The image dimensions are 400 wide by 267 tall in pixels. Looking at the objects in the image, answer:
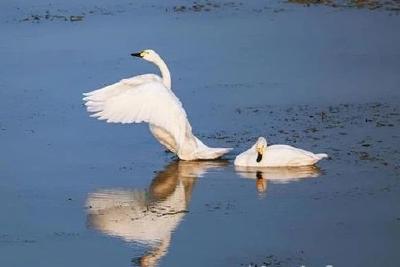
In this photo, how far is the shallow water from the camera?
43.9 feet

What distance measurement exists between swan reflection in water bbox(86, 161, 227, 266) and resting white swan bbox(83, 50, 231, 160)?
0.19m

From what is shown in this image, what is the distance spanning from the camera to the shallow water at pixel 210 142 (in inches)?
526

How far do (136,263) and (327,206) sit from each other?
271 centimetres

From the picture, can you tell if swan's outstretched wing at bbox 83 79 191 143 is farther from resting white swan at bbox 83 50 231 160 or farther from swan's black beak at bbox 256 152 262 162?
swan's black beak at bbox 256 152 262 162

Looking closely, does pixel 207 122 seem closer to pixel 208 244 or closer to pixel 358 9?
pixel 208 244

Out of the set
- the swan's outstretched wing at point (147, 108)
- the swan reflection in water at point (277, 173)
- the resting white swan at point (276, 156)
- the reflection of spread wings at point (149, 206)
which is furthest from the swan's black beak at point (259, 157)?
the swan's outstretched wing at point (147, 108)

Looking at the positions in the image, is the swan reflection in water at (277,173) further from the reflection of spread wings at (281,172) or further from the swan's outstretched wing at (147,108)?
the swan's outstretched wing at (147,108)

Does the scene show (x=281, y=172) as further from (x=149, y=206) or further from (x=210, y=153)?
(x=149, y=206)

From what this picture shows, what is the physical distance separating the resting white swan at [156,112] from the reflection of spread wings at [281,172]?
579 millimetres

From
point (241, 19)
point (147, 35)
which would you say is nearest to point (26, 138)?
point (147, 35)

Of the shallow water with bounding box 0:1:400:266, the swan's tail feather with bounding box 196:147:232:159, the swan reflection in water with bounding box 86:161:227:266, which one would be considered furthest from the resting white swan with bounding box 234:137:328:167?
the swan reflection in water with bounding box 86:161:227:266

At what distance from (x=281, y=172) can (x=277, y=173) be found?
0.21 ft

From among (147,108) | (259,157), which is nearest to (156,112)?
(147,108)

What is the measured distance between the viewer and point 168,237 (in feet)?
44.2
